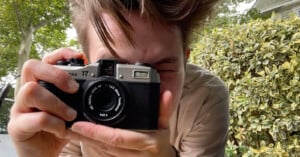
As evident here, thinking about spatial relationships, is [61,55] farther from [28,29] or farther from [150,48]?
[28,29]

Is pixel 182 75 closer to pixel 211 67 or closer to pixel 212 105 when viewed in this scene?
pixel 212 105

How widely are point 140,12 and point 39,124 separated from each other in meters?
0.24

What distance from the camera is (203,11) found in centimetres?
82

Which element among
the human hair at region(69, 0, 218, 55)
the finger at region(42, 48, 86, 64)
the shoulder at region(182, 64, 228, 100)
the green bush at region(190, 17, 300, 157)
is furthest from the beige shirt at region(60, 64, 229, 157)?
the green bush at region(190, 17, 300, 157)

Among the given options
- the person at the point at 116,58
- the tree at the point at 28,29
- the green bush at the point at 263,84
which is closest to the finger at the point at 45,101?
the person at the point at 116,58

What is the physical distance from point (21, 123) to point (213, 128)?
426 millimetres

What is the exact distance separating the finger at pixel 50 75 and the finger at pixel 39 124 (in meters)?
0.05

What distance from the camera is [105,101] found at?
0.62 meters

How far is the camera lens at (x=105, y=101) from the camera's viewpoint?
2.00 ft

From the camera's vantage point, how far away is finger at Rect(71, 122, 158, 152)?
1.98ft

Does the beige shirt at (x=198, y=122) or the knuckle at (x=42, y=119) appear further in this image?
the beige shirt at (x=198, y=122)

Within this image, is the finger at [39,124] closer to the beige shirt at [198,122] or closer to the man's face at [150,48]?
the man's face at [150,48]

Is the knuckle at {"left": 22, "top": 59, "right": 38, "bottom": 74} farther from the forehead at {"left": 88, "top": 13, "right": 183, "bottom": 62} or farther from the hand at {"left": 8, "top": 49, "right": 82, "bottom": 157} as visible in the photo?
the forehead at {"left": 88, "top": 13, "right": 183, "bottom": 62}

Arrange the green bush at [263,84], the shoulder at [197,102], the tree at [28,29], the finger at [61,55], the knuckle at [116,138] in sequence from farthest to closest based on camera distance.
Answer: the green bush at [263,84]
the tree at [28,29]
the shoulder at [197,102]
the finger at [61,55]
the knuckle at [116,138]
